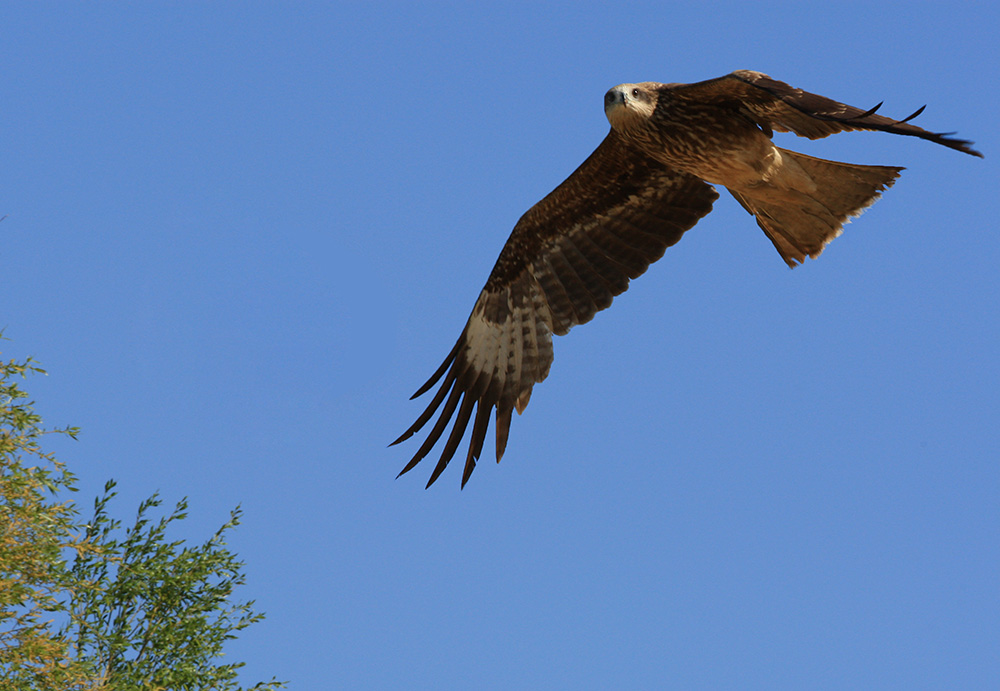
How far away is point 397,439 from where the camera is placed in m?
8.55

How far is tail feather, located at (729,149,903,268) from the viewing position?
26.8ft

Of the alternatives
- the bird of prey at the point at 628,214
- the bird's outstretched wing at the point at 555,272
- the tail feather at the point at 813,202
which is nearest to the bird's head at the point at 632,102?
the bird of prey at the point at 628,214

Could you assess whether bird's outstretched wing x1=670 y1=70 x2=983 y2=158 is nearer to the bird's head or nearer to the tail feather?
the bird's head

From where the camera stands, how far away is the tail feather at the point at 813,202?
26.8 feet

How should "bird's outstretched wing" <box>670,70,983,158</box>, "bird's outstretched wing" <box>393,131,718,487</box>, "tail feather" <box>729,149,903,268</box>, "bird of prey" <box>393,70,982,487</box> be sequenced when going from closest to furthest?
"bird's outstretched wing" <box>670,70,983,158</box>, "bird of prey" <box>393,70,982,487</box>, "tail feather" <box>729,149,903,268</box>, "bird's outstretched wing" <box>393,131,718,487</box>

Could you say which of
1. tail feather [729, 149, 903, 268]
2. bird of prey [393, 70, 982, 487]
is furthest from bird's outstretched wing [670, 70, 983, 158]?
tail feather [729, 149, 903, 268]

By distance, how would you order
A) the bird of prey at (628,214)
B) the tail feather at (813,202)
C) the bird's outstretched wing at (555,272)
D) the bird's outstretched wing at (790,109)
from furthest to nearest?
the bird's outstretched wing at (555,272) → the tail feather at (813,202) → the bird of prey at (628,214) → the bird's outstretched wing at (790,109)

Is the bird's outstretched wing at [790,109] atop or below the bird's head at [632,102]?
below

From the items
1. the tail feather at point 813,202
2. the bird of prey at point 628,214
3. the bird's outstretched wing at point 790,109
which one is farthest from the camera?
the tail feather at point 813,202

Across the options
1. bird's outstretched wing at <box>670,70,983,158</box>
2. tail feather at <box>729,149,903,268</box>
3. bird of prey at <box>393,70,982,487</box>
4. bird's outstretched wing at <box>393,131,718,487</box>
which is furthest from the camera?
bird's outstretched wing at <box>393,131,718,487</box>

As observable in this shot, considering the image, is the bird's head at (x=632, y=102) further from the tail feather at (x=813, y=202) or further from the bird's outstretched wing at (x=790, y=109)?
the tail feather at (x=813, y=202)

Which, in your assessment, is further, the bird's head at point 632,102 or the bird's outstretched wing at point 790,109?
the bird's head at point 632,102

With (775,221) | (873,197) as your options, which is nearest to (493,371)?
(775,221)

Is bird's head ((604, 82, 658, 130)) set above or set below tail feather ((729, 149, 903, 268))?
above
